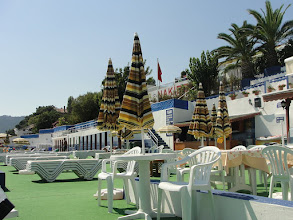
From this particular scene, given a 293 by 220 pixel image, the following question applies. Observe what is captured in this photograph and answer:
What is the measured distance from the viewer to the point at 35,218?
4.67 metres

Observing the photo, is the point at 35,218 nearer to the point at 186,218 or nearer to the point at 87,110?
the point at 186,218

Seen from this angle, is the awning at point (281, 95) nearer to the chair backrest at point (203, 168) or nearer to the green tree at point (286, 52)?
the chair backrest at point (203, 168)

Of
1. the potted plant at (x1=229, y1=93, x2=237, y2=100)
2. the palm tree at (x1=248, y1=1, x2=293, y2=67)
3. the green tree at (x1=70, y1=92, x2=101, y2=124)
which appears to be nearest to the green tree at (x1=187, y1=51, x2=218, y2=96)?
the palm tree at (x1=248, y1=1, x2=293, y2=67)

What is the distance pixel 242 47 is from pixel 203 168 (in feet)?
79.1

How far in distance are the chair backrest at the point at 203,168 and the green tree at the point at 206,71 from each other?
26.9 m

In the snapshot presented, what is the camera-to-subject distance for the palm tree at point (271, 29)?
82.0ft

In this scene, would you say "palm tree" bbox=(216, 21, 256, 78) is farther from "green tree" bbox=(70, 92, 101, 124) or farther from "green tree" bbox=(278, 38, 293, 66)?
"green tree" bbox=(70, 92, 101, 124)

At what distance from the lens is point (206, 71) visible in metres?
30.5

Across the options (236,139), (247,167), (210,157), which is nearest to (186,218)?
(210,157)

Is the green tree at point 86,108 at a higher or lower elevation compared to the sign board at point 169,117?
higher

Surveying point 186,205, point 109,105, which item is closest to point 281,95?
point 109,105

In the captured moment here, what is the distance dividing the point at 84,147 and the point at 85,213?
120 ft

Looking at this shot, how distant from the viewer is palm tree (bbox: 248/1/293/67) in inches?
984

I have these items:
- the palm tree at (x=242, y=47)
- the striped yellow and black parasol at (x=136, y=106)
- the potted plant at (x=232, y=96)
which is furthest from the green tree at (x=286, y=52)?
the striped yellow and black parasol at (x=136, y=106)
